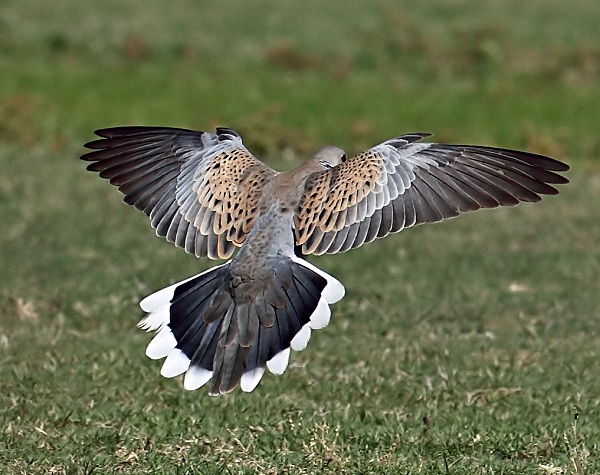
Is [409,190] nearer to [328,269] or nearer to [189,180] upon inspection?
[189,180]

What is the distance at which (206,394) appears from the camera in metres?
6.43

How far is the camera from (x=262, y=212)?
599 cm

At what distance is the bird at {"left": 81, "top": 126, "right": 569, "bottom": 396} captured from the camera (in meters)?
5.42

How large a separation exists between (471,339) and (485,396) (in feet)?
3.94

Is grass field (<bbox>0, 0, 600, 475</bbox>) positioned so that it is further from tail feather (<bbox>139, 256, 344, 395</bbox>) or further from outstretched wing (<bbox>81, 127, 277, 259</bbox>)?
outstretched wing (<bbox>81, 127, 277, 259</bbox>)

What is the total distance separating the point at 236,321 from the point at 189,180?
1.15 m

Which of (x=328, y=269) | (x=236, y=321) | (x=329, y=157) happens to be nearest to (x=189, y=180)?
(x=329, y=157)

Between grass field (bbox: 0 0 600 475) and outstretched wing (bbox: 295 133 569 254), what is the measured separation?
909 millimetres

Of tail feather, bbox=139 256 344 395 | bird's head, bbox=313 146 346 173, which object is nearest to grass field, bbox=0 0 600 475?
tail feather, bbox=139 256 344 395

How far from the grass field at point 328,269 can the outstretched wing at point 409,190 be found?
91cm

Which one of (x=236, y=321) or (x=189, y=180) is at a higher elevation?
(x=189, y=180)

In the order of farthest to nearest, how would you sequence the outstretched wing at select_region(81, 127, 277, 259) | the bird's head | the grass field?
1. the bird's head
2. the outstretched wing at select_region(81, 127, 277, 259)
3. the grass field

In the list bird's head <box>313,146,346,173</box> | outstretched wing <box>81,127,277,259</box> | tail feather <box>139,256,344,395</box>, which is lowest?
tail feather <box>139,256,344,395</box>

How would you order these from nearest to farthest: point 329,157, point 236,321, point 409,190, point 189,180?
point 236,321 < point 409,190 < point 189,180 < point 329,157
